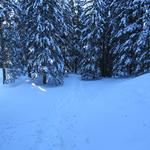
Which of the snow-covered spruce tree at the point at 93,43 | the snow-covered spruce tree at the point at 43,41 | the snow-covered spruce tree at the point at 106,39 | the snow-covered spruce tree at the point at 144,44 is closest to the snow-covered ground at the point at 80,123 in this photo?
the snow-covered spruce tree at the point at 43,41

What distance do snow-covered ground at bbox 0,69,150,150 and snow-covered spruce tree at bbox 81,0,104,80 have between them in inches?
553

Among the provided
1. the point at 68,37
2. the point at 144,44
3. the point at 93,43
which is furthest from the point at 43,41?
the point at 68,37

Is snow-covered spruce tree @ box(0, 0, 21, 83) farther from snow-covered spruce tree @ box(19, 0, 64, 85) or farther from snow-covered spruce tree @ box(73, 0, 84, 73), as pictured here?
snow-covered spruce tree @ box(73, 0, 84, 73)

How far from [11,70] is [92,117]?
18.8 m

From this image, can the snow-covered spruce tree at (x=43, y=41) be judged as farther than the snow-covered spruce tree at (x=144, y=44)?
Yes

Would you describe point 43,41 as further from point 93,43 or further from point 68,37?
point 68,37

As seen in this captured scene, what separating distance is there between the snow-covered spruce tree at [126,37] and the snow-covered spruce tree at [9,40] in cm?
1089

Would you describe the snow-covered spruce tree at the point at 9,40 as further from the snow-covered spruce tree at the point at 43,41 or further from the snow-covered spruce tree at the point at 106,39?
the snow-covered spruce tree at the point at 106,39

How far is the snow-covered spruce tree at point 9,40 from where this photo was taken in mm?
28944

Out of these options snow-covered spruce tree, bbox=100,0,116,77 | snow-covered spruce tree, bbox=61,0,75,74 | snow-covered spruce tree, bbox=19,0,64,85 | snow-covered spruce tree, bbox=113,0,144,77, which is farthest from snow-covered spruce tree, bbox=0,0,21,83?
snow-covered spruce tree, bbox=113,0,144,77

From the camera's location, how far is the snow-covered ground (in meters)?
10.7

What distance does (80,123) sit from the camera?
13828 mm

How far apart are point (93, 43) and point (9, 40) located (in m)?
10.3

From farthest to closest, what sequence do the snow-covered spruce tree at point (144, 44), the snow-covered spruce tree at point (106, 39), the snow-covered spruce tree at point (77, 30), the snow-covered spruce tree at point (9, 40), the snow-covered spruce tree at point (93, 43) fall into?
the snow-covered spruce tree at point (77, 30), the snow-covered spruce tree at point (106, 39), the snow-covered spruce tree at point (93, 43), the snow-covered spruce tree at point (9, 40), the snow-covered spruce tree at point (144, 44)
